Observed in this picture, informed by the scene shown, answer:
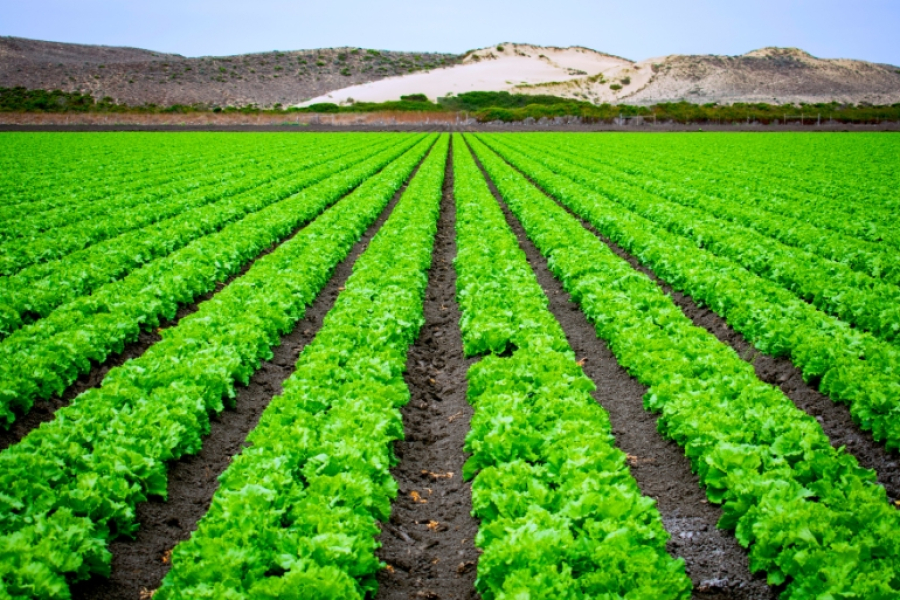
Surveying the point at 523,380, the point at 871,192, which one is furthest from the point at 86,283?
the point at 871,192

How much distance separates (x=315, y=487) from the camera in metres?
5.55

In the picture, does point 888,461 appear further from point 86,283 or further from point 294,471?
point 86,283

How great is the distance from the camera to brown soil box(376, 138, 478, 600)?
5.35 m

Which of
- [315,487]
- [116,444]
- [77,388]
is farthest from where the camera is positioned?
[77,388]

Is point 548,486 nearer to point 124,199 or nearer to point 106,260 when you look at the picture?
point 106,260

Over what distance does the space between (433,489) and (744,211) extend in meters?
16.7

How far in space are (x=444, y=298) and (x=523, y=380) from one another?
18.1 feet

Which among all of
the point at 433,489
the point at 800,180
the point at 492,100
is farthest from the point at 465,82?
the point at 433,489

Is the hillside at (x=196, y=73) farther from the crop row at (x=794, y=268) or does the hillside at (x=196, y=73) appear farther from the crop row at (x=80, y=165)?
the crop row at (x=794, y=268)

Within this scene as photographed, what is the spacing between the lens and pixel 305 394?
7.30m

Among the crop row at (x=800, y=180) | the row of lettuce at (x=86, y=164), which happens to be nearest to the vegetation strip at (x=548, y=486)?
the crop row at (x=800, y=180)

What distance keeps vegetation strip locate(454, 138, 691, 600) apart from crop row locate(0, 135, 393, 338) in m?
7.97

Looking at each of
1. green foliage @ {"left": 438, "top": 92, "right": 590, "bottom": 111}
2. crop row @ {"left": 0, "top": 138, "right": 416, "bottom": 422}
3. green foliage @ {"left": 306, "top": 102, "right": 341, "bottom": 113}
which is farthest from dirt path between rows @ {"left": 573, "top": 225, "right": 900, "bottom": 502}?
green foliage @ {"left": 438, "top": 92, "right": 590, "bottom": 111}

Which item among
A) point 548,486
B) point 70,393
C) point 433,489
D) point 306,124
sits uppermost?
point 306,124
